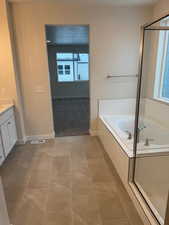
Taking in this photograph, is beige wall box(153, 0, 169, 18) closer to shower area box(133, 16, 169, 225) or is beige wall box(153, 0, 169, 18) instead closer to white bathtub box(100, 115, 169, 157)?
shower area box(133, 16, 169, 225)

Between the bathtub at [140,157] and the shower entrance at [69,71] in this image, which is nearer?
the bathtub at [140,157]

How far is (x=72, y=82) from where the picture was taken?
8.08m

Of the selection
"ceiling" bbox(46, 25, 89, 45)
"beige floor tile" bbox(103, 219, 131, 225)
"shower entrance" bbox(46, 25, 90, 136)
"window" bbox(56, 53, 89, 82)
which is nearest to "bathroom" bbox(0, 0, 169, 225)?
"beige floor tile" bbox(103, 219, 131, 225)

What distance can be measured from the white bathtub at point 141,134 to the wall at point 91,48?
54 centimetres

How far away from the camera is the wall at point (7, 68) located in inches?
106

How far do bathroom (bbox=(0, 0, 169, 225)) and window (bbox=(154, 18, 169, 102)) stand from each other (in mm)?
26

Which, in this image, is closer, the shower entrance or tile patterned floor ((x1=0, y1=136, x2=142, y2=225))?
tile patterned floor ((x1=0, y1=136, x2=142, y2=225))

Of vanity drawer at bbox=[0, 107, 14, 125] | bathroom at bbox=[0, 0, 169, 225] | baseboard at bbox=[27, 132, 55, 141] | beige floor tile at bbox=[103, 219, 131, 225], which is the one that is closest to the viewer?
beige floor tile at bbox=[103, 219, 131, 225]

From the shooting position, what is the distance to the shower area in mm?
1768

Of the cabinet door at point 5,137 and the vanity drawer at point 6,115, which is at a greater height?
the vanity drawer at point 6,115

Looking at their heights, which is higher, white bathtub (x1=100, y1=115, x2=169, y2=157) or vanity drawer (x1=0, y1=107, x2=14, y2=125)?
vanity drawer (x1=0, y1=107, x2=14, y2=125)

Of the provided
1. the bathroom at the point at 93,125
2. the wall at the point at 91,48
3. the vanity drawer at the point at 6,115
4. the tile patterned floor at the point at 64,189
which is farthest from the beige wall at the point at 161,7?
the vanity drawer at the point at 6,115

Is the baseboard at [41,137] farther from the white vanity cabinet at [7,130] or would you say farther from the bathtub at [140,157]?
the bathtub at [140,157]

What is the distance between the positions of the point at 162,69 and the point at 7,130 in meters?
3.03
